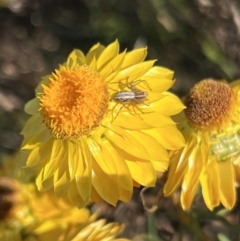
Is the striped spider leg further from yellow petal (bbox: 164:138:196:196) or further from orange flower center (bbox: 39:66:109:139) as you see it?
yellow petal (bbox: 164:138:196:196)

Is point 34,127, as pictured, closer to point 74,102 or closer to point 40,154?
point 40,154

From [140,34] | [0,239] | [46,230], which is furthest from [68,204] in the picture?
[140,34]

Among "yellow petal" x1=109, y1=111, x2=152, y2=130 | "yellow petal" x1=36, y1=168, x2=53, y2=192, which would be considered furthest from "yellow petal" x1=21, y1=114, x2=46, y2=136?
"yellow petal" x1=109, y1=111, x2=152, y2=130

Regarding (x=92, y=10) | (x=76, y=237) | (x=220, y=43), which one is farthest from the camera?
(x=92, y=10)

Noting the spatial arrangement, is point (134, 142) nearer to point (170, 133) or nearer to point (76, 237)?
point (170, 133)

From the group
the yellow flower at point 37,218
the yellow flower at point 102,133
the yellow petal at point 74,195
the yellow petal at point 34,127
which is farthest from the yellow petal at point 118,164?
the yellow flower at point 37,218

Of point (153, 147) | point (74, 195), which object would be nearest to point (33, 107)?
point (74, 195)

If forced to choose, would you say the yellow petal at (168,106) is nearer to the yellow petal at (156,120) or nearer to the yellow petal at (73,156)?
the yellow petal at (156,120)
